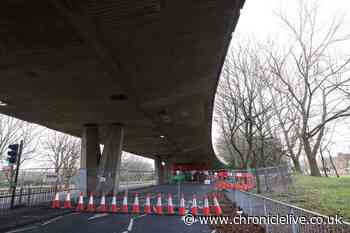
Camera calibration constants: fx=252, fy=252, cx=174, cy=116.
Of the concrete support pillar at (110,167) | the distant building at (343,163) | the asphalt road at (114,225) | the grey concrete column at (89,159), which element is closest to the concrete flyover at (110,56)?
the grey concrete column at (89,159)

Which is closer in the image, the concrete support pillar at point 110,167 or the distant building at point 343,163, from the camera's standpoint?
the concrete support pillar at point 110,167

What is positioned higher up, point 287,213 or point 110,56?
point 110,56

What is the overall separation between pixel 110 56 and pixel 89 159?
12.4 metres

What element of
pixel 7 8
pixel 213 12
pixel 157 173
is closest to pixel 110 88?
pixel 7 8

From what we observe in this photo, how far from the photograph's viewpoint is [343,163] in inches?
2165

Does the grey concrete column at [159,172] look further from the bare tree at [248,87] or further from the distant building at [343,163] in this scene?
the bare tree at [248,87]

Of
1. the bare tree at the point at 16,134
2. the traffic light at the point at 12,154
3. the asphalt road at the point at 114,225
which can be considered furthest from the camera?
the bare tree at the point at 16,134

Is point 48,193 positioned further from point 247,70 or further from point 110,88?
point 247,70

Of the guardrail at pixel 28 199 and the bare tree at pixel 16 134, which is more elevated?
the bare tree at pixel 16 134

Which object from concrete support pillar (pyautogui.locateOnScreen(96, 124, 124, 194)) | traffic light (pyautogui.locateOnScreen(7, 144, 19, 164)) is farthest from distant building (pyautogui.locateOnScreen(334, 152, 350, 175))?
traffic light (pyautogui.locateOnScreen(7, 144, 19, 164))

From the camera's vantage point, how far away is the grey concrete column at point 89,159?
58.5 ft

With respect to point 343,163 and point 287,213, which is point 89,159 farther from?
point 343,163

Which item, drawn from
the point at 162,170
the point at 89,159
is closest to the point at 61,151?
the point at 162,170

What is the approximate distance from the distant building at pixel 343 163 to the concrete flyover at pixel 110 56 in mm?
42213
